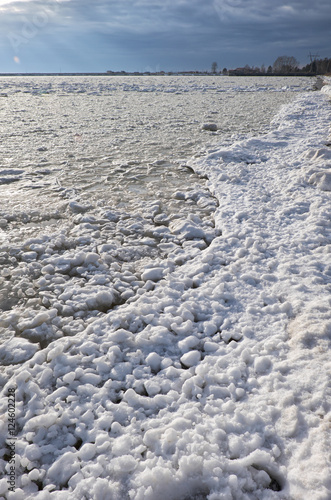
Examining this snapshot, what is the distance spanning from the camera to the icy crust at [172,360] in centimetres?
164

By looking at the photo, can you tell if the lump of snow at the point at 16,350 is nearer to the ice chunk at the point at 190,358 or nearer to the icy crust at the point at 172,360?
the icy crust at the point at 172,360

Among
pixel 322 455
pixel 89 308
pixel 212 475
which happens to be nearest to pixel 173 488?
pixel 212 475

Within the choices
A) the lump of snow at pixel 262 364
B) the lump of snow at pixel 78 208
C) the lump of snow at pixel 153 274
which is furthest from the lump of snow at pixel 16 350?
the lump of snow at pixel 78 208

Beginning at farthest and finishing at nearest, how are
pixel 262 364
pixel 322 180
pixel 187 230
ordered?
1. pixel 322 180
2. pixel 187 230
3. pixel 262 364

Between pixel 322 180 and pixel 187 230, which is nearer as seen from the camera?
pixel 187 230

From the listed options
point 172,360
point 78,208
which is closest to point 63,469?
point 172,360

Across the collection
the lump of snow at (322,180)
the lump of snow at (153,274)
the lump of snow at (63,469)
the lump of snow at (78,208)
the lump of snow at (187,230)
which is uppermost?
the lump of snow at (322,180)

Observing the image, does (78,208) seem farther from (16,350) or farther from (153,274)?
(16,350)

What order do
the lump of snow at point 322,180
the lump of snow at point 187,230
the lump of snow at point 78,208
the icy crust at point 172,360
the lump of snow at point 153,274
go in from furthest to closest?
the lump of snow at point 322,180, the lump of snow at point 78,208, the lump of snow at point 187,230, the lump of snow at point 153,274, the icy crust at point 172,360

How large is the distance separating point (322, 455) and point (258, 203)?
13.2ft

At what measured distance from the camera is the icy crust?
164 cm

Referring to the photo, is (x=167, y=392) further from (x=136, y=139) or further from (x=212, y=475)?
(x=136, y=139)

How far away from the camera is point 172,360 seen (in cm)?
236

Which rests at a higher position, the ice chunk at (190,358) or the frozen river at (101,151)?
the frozen river at (101,151)
